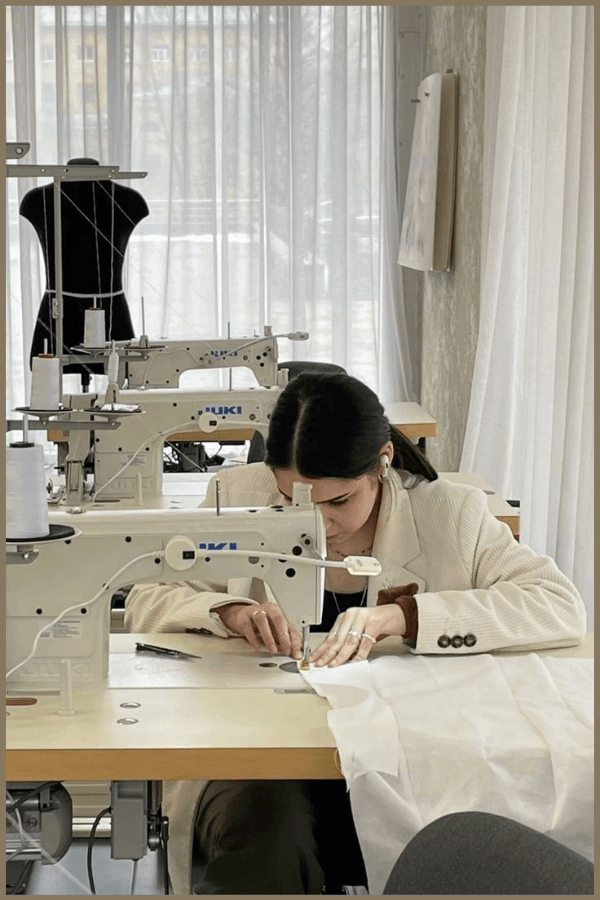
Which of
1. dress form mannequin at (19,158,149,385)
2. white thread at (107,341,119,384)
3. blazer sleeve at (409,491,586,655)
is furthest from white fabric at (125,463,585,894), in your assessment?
dress form mannequin at (19,158,149,385)

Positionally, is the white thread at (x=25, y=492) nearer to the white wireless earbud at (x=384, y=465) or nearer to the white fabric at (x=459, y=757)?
the white fabric at (x=459, y=757)

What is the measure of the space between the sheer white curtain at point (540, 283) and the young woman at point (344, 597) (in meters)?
1.17

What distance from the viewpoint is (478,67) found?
4480 millimetres

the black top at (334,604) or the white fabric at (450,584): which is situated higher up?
the white fabric at (450,584)

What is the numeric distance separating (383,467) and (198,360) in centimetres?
182

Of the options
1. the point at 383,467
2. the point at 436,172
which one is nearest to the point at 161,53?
the point at 436,172

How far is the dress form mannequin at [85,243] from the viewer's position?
14.6 feet

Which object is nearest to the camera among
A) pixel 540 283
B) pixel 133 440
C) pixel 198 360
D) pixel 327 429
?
pixel 327 429

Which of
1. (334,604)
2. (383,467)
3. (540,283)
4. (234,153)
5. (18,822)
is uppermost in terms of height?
(234,153)

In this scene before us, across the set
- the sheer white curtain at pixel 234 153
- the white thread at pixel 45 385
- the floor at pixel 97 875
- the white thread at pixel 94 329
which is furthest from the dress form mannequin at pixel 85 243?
the floor at pixel 97 875

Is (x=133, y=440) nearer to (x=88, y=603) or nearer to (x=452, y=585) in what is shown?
(x=452, y=585)

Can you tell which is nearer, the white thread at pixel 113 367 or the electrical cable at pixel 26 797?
the electrical cable at pixel 26 797

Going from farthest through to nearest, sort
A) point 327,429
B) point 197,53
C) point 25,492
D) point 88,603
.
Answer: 1. point 197,53
2. point 327,429
3. point 88,603
4. point 25,492

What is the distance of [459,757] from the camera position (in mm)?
1501
